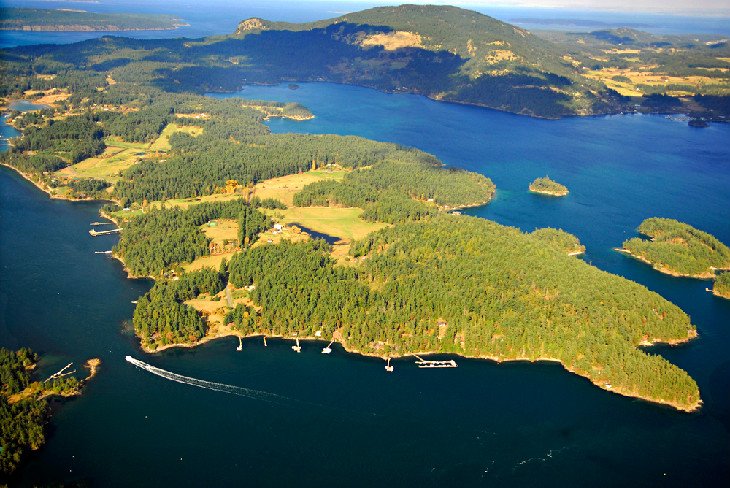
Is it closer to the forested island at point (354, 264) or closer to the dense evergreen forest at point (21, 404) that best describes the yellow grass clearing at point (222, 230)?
the forested island at point (354, 264)

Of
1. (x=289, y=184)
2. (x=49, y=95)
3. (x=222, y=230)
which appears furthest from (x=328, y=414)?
(x=49, y=95)

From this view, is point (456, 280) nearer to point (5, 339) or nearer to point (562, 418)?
point (562, 418)

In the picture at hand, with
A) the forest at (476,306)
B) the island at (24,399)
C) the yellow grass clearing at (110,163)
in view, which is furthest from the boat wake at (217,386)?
the yellow grass clearing at (110,163)

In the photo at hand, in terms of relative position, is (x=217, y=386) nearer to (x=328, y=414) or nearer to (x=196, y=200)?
(x=328, y=414)

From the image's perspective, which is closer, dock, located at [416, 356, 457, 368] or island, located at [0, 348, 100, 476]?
island, located at [0, 348, 100, 476]

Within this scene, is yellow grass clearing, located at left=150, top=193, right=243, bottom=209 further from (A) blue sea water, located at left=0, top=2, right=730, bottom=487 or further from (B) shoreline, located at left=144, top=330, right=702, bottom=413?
(B) shoreline, located at left=144, top=330, right=702, bottom=413

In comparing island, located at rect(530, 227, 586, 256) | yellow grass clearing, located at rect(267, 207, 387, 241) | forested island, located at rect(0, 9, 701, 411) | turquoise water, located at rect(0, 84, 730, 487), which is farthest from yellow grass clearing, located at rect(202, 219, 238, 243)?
island, located at rect(530, 227, 586, 256)
